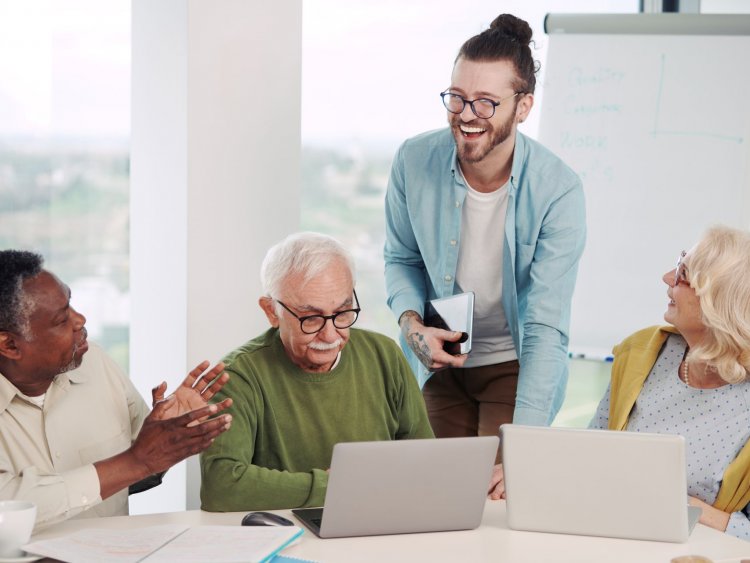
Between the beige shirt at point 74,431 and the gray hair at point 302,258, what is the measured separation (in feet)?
1.42

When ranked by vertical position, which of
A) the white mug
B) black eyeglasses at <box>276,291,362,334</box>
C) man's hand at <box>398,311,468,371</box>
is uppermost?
black eyeglasses at <box>276,291,362,334</box>

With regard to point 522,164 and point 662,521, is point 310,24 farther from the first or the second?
point 662,521

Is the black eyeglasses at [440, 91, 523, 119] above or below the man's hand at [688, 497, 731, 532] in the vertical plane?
above

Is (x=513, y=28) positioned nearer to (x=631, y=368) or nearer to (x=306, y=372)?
(x=631, y=368)

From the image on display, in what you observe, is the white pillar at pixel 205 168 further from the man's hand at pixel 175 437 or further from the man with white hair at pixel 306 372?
the man's hand at pixel 175 437

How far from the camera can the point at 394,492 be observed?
1.82 meters

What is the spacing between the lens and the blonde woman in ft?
7.36

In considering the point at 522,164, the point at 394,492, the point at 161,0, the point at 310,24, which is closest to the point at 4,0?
the point at 161,0

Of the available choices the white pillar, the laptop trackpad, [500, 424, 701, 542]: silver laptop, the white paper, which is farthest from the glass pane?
the laptop trackpad

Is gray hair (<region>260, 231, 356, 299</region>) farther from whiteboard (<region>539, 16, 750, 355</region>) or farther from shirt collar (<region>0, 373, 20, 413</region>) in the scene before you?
whiteboard (<region>539, 16, 750, 355</region>)

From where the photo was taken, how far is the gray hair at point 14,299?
2.03 meters

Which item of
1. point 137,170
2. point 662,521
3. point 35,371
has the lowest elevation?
point 662,521

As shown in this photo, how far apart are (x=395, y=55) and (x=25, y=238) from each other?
166 centimetres

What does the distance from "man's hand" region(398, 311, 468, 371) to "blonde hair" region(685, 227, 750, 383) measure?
1.94 feet
